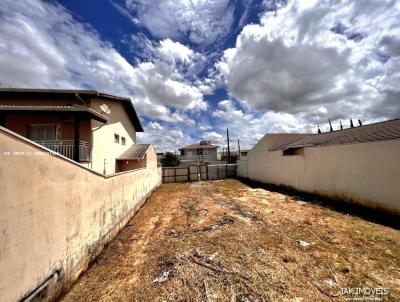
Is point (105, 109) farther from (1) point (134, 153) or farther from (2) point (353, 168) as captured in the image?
(2) point (353, 168)

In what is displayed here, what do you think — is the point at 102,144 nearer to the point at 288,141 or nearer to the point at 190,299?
the point at 190,299

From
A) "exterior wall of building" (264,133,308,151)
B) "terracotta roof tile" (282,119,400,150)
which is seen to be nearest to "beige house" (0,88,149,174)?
"terracotta roof tile" (282,119,400,150)

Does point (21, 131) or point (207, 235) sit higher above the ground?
point (21, 131)

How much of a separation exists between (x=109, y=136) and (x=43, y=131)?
→ 310 cm

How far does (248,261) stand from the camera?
3930mm

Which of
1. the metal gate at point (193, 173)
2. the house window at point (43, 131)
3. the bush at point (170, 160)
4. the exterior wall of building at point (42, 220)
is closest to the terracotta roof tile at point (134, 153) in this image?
the house window at point (43, 131)

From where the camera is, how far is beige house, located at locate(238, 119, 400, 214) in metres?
6.53

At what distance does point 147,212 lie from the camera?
8234 mm

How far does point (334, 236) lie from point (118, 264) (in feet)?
18.1

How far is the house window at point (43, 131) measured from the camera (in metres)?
9.42

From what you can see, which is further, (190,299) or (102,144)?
(102,144)

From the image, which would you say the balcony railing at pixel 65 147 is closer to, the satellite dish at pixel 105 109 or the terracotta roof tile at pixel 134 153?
the satellite dish at pixel 105 109

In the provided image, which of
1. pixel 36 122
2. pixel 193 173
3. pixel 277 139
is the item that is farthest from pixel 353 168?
pixel 36 122

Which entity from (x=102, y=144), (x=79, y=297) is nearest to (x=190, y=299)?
(x=79, y=297)
